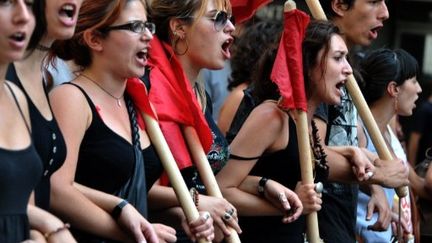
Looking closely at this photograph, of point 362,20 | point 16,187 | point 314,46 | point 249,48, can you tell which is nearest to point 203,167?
point 314,46

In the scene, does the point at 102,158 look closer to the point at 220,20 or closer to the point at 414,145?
the point at 220,20

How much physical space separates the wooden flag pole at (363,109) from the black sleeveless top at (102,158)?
177 cm

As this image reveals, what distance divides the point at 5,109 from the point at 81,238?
761 millimetres

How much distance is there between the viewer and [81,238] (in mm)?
4395

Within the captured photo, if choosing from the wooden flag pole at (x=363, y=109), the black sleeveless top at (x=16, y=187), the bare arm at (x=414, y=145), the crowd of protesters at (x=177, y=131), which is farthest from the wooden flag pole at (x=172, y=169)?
the bare arm at (x=414, y=145)

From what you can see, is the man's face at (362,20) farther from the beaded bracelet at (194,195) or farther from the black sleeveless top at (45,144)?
the black sleeveless top at (45,144)

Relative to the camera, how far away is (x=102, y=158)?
4.37m

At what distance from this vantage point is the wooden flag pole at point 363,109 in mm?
5957

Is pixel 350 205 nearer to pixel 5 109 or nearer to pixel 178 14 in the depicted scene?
pixel 178 14

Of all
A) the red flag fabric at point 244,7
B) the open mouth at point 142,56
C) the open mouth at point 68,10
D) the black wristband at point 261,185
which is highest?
the open mouth at point 68,10

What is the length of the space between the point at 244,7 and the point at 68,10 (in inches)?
71.7

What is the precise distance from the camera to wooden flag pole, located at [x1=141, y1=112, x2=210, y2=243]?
4695 millimetres

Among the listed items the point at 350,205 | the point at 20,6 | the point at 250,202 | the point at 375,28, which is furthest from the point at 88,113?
the point at 375,28

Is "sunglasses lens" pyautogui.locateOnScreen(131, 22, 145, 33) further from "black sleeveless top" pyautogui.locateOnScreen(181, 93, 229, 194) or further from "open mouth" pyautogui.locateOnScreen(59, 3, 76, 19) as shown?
"black sleeveless top" pyautogui.locateOnScreen(181, 93, 229, 194)
